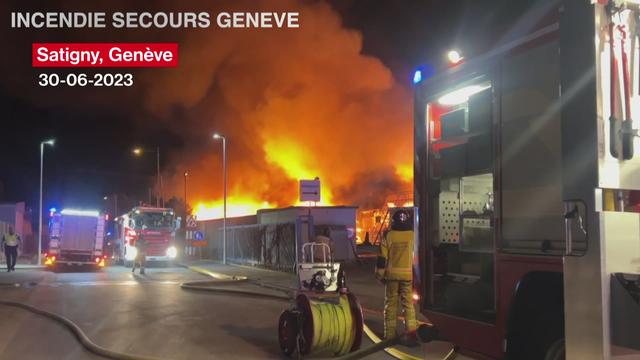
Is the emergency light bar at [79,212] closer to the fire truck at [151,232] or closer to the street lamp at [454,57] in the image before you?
the fire truck at [151,232]

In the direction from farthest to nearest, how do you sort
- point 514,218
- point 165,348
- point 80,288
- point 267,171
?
point 267,171 → point 80,288 → point 165,348 → point 514,218

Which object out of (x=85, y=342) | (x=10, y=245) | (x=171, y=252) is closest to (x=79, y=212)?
(x=10, y=245)

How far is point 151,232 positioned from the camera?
25.9 meters

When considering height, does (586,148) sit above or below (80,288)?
above

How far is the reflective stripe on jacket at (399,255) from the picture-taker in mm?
7383

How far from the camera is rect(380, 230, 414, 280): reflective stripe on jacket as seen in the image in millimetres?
7383

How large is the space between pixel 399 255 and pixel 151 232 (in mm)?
20037

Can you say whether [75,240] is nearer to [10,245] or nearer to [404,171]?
[10,245]

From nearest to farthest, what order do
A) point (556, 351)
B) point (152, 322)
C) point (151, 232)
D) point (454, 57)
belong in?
point (556, 351) → point (454, 57) → point (152, 322) → point (151, 232)

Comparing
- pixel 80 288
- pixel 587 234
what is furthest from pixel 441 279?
pixel 80 288

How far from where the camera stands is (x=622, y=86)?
2.91 metres

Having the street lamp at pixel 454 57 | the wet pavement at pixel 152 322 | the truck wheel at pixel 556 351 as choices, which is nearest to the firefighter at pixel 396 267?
the wet pavement at pixel 152 322

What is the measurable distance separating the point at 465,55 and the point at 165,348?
16.7 ft

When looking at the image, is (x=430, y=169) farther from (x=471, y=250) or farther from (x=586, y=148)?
(x=586, y=148)
